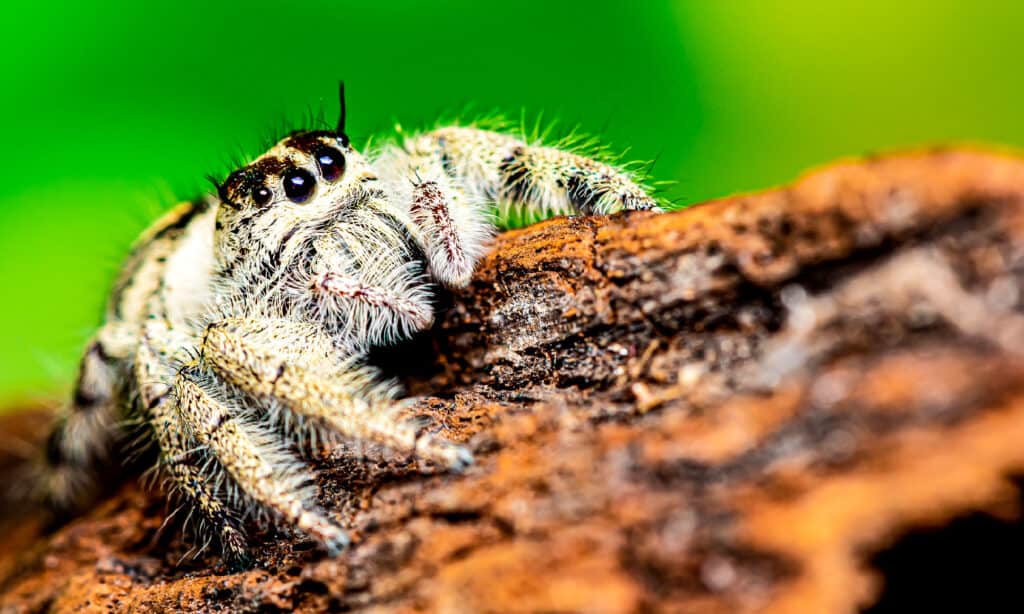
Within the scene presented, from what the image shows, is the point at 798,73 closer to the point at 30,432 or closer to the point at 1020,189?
the point at 1020,189

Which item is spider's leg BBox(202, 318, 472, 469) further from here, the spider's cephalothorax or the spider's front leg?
the spider's front leg

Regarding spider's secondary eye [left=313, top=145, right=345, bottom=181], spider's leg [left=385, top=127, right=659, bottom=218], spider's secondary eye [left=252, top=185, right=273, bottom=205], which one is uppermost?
spider's leg [left=385, top=127, right=659, bottom=218]

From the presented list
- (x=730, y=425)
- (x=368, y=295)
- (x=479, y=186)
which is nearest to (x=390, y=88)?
(x=479, y=186)

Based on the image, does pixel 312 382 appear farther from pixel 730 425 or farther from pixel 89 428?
pixel 89 428

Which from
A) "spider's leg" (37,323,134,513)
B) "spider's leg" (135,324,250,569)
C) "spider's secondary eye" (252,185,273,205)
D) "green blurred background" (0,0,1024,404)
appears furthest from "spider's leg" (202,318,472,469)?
"green blurred background" (0,0,1024,404)

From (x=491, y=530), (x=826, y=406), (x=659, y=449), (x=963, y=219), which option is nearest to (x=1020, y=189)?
(x=963, y=219)

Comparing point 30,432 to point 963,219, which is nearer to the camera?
point 963,219

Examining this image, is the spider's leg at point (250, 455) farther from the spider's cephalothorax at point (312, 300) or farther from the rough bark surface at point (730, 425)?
the rough bark surface at point (730, 425)
